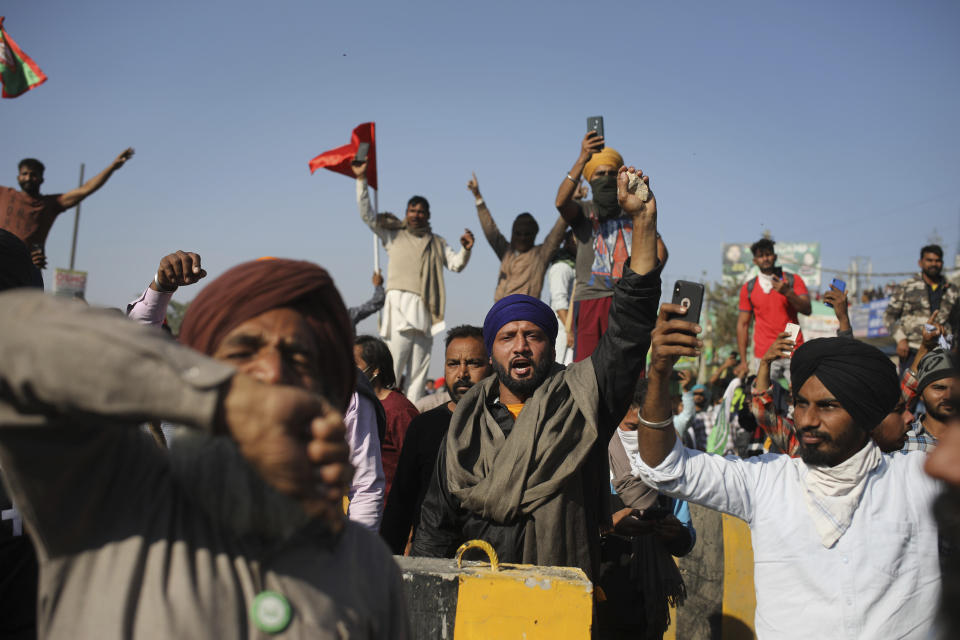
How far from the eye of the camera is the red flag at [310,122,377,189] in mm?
8883

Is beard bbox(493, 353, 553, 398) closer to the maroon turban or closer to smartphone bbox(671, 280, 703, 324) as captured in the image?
smartphone bbox(671, 280, 703, 324)

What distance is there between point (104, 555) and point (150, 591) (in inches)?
3.6

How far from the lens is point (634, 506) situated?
438cm

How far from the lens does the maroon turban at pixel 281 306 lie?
1.33 meters

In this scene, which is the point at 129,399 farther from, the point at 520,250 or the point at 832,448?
the point at 520,250

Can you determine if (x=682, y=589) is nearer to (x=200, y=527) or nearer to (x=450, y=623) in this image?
(x=450, y=623)

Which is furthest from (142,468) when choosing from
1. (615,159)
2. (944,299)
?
(944,299)

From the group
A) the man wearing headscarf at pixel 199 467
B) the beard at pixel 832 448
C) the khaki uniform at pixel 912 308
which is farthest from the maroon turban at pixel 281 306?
the khaki uniform at pixel 912 308

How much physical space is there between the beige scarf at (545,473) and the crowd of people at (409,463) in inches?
0.4

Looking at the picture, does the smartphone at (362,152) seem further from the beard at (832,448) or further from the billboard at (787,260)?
the billboard at (787,260)

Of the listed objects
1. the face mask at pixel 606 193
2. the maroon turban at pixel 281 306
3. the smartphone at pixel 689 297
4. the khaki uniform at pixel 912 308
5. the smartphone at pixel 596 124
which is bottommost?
the maroon turban at pixel 281 306

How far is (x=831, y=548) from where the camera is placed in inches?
105

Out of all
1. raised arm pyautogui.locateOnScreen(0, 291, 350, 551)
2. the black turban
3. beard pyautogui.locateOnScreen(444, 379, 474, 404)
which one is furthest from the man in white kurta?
raised arm pyautogui.locateOnScreen(0, 291, 350, 551)

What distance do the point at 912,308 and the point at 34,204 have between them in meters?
9.05
